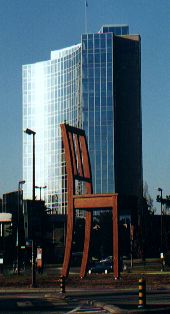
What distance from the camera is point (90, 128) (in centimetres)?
16725

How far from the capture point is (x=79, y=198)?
3978 centimetres

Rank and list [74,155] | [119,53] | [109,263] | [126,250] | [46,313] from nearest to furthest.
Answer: [46,313]
[74,155]
[109,263]
[126,250]
[119,53]

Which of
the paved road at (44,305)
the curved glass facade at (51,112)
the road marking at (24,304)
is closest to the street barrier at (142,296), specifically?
the paved road at (44,305)

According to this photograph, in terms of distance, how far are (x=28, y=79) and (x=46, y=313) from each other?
170 metres

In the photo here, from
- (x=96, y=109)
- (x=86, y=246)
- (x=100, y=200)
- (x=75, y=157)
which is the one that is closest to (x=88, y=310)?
(x=100, y=200)

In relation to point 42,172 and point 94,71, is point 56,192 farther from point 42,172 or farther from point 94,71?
point 94,71

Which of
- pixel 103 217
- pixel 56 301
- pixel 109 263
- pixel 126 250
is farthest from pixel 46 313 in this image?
pixel 103 217

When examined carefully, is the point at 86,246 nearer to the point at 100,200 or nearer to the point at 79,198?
the point at 79,198

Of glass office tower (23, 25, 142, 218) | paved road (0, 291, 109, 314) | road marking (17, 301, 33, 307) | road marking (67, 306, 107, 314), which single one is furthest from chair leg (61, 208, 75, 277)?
glass office tower (23, 25, 142, 218)

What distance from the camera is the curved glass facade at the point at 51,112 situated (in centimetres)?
17188

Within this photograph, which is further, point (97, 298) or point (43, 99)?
point (43, 99)

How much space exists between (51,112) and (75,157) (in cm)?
13592

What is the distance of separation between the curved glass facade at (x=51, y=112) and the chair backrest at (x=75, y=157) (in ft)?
412

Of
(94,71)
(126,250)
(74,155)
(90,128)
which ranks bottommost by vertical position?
(126,250)
